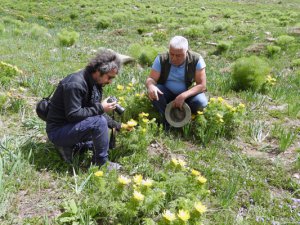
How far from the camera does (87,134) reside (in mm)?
3465

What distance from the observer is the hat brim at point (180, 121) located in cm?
445

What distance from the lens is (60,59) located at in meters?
8.13

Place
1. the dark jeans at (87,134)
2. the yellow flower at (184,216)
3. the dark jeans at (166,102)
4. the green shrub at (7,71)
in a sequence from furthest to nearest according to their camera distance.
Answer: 1. the green shrub at (7,71)
2. the dark jeans at (166,102)
3. the dark jeans at (87,134)
4. the yellow flower at (184,216)

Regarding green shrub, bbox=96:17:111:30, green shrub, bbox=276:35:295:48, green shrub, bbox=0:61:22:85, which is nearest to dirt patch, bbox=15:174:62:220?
green shrub, bbox=0:61:22:85

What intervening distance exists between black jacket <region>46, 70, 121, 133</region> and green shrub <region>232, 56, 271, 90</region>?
11.3 ft

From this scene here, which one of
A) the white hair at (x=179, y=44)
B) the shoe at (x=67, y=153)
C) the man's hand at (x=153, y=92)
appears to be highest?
the white hair at (x=179, y=44)

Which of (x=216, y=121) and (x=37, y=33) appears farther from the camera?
(x=37, y=33)

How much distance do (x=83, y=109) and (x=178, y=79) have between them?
66.6 inches

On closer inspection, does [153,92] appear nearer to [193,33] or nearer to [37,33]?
[37,33]

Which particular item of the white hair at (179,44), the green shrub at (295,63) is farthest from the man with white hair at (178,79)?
the green shrub at (295,63)

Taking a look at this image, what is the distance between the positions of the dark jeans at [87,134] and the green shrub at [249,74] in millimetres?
3542

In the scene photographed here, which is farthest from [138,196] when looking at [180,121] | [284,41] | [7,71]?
[284,41]

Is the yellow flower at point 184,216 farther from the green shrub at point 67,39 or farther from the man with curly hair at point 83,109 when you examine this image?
the green shrub at point 67,39

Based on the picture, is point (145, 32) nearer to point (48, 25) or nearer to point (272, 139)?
point (48, 25)
